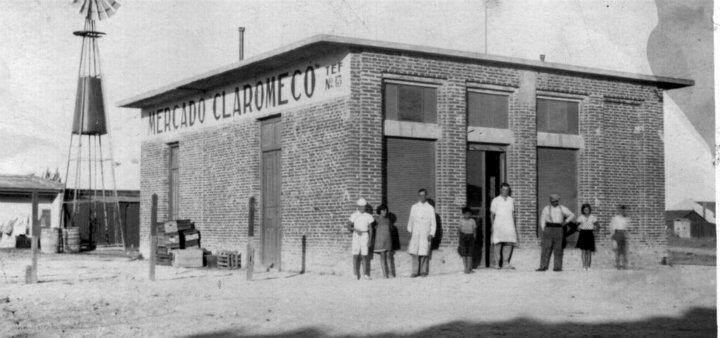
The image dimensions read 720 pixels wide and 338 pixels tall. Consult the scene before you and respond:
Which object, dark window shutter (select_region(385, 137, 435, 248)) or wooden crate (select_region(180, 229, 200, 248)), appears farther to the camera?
wooden crate (select_region(180, 229, 200, 248))

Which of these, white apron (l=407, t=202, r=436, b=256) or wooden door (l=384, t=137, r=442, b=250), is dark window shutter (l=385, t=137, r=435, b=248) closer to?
wooden door (l=384, t=137, r=442, b=250)

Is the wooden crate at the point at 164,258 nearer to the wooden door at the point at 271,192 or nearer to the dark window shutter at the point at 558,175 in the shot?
the wooden door at the point at 271,192

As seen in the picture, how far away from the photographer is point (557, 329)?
9570mm

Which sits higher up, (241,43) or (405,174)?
(241,43)

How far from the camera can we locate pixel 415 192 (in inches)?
690

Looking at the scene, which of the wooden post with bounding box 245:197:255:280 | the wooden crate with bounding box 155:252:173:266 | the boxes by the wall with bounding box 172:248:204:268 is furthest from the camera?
the wooden crate with bounding box 155:252:173:266

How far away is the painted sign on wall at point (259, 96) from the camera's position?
17453mm

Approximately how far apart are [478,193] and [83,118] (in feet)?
67.6

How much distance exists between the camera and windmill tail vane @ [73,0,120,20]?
78.0 ft

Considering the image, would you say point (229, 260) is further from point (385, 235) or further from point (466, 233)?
point (466, 233)

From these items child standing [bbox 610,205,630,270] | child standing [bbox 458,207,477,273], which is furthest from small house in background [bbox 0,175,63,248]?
child standing [bbox 610,205,630,270]

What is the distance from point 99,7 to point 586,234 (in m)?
14.5

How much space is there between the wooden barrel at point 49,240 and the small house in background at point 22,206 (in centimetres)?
439

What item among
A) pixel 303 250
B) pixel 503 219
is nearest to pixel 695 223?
pixel 503 219
